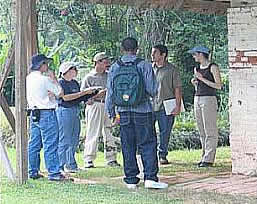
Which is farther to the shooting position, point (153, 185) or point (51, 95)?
point (51, 95)

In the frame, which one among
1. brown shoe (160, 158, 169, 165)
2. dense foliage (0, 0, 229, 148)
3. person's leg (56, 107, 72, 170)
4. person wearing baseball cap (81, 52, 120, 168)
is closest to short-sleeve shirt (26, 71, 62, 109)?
person's leg (56, 107, 72, 170)

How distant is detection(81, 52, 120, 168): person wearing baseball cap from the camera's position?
10.6m

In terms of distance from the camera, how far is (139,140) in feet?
27.6

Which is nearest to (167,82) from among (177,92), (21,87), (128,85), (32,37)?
(177,92)

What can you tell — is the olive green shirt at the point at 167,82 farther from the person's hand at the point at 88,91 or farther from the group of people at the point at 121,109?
the person's hand at the point at 88,91

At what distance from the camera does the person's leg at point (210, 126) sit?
401 inches

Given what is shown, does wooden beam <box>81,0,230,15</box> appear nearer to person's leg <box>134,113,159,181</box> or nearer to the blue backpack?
the blue backpack

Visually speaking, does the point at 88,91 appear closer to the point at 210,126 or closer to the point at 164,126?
the point at 164,126

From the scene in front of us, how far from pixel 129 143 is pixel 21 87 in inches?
59.6

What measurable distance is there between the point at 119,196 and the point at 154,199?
43 centimetres

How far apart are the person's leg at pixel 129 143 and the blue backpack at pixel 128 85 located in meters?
0.21

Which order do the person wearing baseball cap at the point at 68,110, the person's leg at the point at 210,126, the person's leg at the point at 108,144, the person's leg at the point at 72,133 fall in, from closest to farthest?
the person wearing baseball cap at the point at 68,110
the person's leg at the point at 72,133
the person's leg at the point at 210,126
the person's leg at the point at 108,144

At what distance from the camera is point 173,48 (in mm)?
15734

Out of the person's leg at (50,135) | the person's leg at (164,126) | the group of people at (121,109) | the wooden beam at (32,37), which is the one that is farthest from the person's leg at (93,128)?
the person's leg at (50,135)
